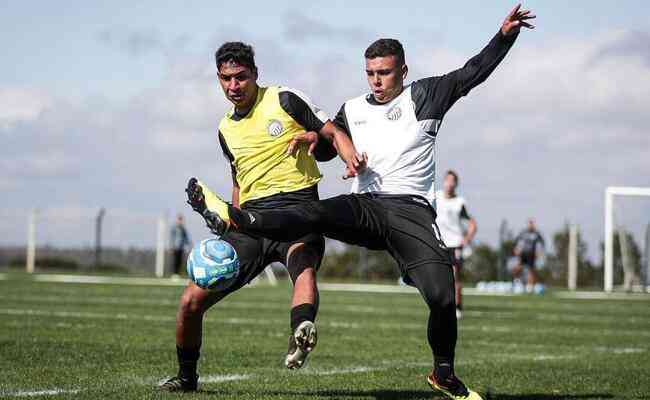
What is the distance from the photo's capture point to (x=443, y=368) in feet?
23.2

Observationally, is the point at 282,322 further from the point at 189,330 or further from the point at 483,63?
the point at 483,63

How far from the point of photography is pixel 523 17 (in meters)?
7.21

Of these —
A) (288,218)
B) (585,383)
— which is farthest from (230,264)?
(585,383)

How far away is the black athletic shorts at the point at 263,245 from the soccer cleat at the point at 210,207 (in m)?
0.56

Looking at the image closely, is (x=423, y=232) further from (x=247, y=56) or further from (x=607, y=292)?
(x=607, y=292)

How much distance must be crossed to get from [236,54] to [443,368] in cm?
234

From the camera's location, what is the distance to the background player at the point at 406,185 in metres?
6.99

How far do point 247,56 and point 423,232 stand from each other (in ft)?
5.14

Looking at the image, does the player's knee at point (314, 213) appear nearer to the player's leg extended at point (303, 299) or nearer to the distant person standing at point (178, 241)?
the player's leg extended at point (303, 299)

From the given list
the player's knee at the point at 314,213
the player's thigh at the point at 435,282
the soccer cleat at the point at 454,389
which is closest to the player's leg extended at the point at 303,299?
the player's knee at the point at 314,213

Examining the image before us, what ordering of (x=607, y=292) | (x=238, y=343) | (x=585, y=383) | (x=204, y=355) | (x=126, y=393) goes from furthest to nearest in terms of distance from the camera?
1. (x=607, y=292)
2. (x=238, y=343)
3. (x=204, y=355)
4. (x=585, y=383)
5. (x=126, y=393)

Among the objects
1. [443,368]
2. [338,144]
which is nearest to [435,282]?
[443,368]

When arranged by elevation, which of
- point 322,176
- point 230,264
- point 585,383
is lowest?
point 585,383

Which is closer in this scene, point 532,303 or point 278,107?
point 278,107
